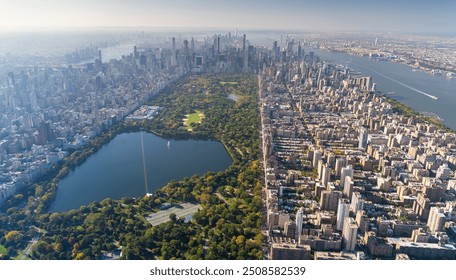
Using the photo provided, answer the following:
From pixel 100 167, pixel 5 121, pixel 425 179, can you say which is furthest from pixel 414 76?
pixel 5 121

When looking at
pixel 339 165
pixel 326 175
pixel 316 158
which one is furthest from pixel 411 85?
pixel 326 175

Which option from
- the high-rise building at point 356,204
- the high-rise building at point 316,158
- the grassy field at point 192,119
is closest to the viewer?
the high-rise building at point 356,204

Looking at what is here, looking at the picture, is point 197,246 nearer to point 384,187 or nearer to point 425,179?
point 384,187

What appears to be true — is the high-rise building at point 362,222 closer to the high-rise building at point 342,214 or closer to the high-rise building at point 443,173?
the high-rise building at point 342,214

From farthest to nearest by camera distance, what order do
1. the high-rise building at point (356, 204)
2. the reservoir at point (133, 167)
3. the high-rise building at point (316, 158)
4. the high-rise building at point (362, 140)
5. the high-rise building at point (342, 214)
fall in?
the high-rise building at point (362, 140) < the high-rise building at point (316, 158) < the reservoir at point (133, 167) < the high-rise building at point (356, 204) < the high-rise building at point (342, 214)

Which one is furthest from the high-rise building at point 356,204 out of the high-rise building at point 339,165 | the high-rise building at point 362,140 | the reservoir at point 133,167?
the high-rise building at point 362,140

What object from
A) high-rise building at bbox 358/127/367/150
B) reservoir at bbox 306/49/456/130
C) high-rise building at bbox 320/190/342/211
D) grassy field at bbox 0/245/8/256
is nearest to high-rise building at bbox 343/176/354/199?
high-rise building at bbox 320/190/342/211
